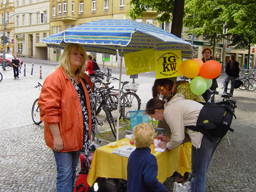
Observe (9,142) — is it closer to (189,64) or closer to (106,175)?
(106,175)

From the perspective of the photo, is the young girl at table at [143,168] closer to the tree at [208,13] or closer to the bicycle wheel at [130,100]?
the bicycle wheel at [130,100]

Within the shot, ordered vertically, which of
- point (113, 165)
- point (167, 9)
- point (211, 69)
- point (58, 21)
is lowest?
point (113, 165)

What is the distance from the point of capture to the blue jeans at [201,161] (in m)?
2.80

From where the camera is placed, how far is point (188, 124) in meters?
2.73

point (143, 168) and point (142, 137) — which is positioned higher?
point (142, 137)

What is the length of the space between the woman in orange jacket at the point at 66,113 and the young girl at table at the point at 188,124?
0.82 meters

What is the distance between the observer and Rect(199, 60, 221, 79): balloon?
3371 millimetres

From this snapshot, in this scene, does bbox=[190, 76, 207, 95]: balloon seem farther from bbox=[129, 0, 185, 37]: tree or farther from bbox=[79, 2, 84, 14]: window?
bbox=[79, 2, 84, 14]: window

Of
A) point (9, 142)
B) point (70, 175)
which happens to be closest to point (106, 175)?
point (70, 175)

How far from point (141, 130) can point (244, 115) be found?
286 inches

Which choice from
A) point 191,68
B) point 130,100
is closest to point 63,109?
point 191,68

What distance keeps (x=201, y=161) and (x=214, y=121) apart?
1.76 ft

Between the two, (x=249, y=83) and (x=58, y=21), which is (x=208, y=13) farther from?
(x=58, y=21)

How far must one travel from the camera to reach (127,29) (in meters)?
2.98
